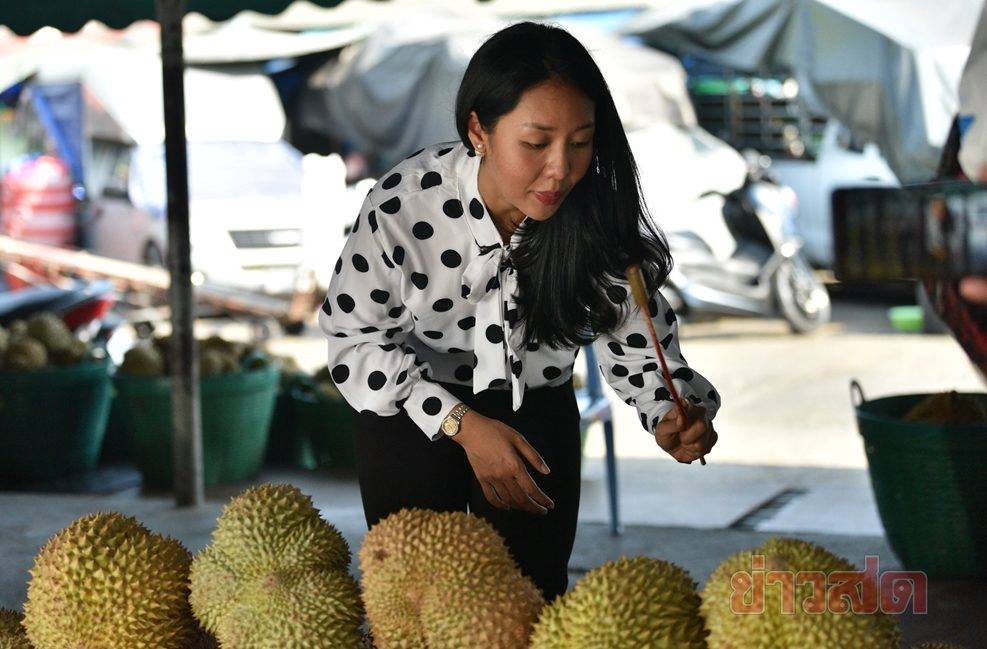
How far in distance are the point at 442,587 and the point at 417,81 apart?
9991 mm

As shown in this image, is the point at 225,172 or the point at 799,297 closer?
the point at 799,297

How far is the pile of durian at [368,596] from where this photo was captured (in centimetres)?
129

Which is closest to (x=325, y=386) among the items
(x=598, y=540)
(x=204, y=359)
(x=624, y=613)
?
(x=204, y=359)

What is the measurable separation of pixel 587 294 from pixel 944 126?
20.9ft

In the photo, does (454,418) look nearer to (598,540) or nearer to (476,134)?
(476,134)

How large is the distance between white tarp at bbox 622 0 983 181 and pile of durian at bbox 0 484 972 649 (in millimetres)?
5754

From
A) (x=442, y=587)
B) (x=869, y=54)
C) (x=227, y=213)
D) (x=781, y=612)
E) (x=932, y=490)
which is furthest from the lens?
(x=227, y=213)

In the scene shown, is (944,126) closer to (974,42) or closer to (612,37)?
(612,37)

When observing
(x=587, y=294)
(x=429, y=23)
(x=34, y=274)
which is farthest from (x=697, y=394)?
(x=429, y=23)

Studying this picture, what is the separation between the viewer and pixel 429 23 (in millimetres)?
11539

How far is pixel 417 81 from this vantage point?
11039mm

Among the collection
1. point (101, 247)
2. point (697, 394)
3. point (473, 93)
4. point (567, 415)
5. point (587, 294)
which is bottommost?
point (101, 247)

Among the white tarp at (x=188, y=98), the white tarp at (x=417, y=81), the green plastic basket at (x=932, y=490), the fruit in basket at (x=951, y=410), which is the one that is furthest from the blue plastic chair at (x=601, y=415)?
the white tarp at (x=188, y=98)

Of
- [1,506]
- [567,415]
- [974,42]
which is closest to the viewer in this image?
[567,415]
